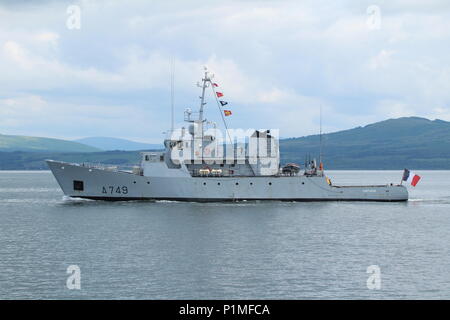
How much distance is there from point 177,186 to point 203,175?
260 cm

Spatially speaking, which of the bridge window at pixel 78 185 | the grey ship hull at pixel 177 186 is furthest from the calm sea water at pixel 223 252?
the bridge window at pixel 78 185

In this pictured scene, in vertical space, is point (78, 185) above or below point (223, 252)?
above

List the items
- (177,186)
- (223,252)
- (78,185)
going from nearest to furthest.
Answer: (223,252)
(177,186)
(78,185)

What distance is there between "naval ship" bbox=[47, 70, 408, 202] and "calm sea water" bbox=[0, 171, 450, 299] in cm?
161

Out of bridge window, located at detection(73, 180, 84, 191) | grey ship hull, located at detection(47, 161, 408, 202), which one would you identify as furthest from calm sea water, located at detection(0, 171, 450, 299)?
bridge window, located at detection(73, 180, 84, 191)

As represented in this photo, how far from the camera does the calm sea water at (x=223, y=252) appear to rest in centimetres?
2470

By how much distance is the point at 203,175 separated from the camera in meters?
54.9

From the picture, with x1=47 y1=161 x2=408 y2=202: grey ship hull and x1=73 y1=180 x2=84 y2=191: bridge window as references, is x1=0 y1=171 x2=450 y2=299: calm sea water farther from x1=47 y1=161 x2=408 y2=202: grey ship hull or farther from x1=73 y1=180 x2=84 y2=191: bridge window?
x1=73 y1=180 x2=84 y2=191: bridge window

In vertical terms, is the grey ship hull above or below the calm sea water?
above

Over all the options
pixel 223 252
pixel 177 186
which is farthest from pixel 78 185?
pixel 223 252

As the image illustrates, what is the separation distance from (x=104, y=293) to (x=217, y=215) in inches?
947

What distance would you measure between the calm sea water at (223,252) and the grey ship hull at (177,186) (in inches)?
56.5

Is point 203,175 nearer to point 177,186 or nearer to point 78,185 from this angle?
point 177,186

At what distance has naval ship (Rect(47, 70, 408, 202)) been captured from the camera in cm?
5434
